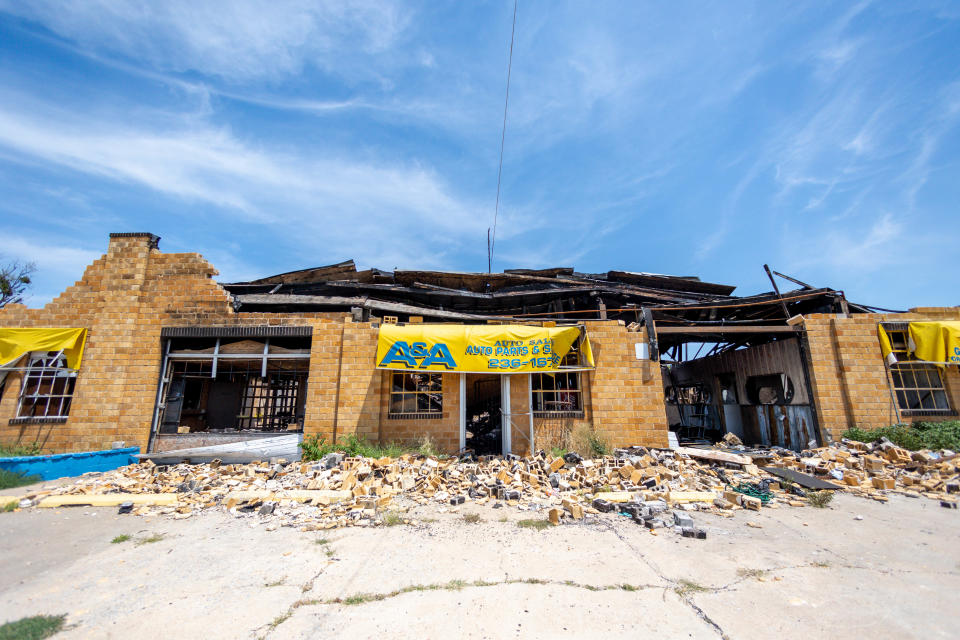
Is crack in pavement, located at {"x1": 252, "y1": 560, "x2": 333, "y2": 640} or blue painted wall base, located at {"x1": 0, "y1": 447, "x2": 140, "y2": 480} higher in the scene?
blue painted wall base, located at {"x1": 0, "y1": 447, "x2": 140, "y2": 480}

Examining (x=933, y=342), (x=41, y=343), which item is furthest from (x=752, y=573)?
(x=41, y=343)

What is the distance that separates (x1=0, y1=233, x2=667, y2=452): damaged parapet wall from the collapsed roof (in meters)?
1.37

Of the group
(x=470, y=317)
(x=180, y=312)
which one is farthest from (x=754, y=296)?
(x=180, y=312)

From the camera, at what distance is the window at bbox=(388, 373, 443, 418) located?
33.6ft

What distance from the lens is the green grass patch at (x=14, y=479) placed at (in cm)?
816

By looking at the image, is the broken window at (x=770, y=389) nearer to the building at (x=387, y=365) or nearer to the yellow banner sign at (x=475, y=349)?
the building at (x=387, y=365)

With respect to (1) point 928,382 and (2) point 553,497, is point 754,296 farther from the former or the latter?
(2) point 553,497

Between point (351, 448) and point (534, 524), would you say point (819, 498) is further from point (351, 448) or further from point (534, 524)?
point (351, 448)

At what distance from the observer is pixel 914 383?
10.5m

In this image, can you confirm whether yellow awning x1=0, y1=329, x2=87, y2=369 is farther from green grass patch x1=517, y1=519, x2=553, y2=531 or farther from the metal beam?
the metal beam

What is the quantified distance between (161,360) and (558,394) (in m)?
10.3

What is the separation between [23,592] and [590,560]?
19.3ft

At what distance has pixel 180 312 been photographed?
10.7 metres

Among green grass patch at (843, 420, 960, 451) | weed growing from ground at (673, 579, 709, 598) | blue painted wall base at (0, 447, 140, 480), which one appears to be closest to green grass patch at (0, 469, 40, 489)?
blue painted wall base at (0, 447, 140, 480)
